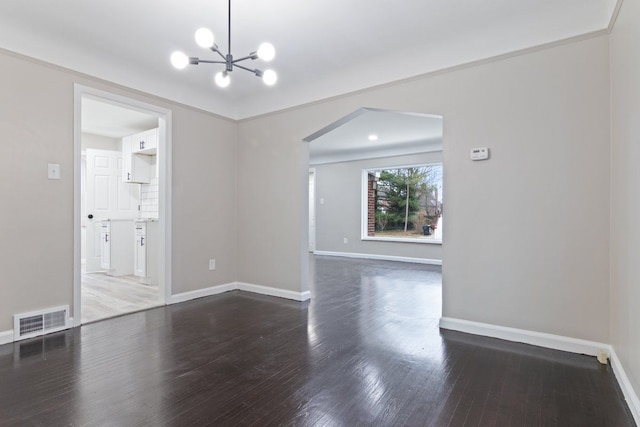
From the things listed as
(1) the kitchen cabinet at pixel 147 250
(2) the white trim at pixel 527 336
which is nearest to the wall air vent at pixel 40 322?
(1) the kitchen cabinet at pixel 147 250

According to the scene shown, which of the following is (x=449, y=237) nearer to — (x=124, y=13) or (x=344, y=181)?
(x=124, y=13)

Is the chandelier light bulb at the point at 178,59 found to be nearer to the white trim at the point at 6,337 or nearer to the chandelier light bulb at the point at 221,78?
the chandelier light bulb at the point at 221,78

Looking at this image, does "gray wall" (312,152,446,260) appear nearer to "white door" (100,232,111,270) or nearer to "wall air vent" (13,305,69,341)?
"white door" (100,232,111,270)

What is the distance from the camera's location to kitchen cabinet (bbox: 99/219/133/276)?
5.64m

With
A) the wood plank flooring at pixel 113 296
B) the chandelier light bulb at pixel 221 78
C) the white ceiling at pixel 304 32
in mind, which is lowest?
the wood plank flooring at pixel 113 296

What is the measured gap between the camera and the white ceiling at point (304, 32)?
2.53 m

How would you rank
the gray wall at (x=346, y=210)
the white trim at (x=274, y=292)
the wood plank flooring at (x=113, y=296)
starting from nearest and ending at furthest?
the wood plank flooring at (x=113, y=296)
the white trim at (x=274, y=292)
the gray wall at (x=346, y=210)

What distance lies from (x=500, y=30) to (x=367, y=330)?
279 centimetres

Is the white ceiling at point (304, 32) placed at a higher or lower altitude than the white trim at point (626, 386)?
higher

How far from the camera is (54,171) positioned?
301 cm

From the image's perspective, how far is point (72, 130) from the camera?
10.2ft

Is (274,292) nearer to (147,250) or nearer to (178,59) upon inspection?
(147,250)

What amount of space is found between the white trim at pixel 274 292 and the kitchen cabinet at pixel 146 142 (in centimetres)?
255

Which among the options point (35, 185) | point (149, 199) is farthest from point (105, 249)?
point (35, 185)
